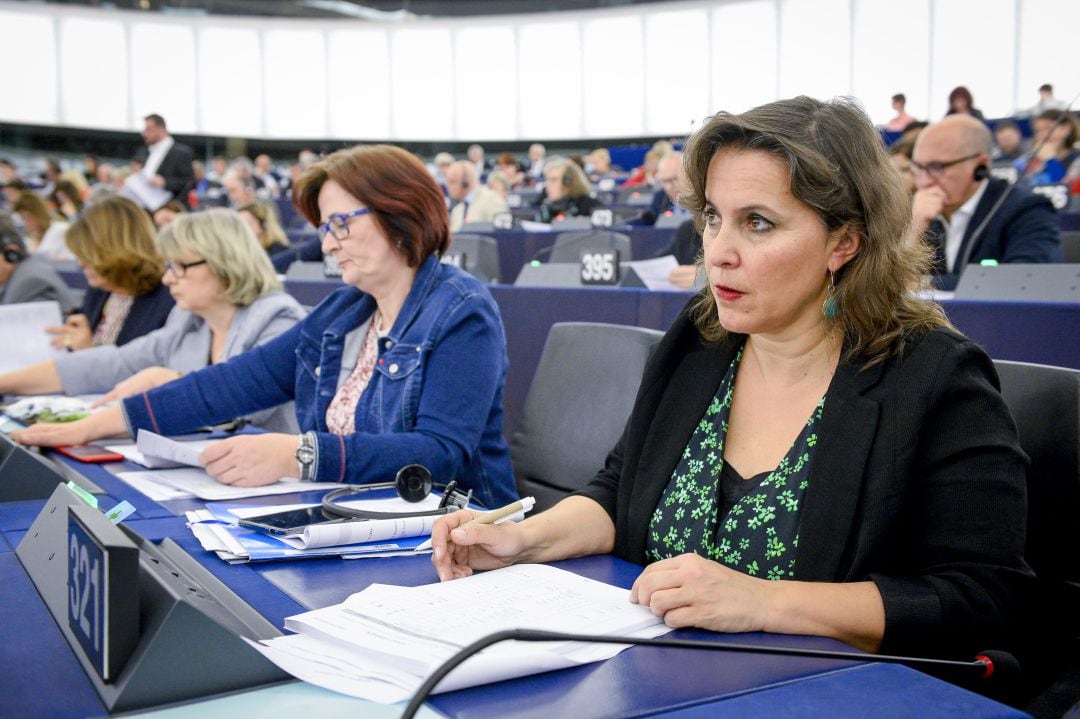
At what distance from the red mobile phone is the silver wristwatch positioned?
0.44 m

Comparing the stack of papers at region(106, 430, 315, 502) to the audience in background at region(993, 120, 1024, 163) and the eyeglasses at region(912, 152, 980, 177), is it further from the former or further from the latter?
the audience in background at region(993, 120, 1024, 163)

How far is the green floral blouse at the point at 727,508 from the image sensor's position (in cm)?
123

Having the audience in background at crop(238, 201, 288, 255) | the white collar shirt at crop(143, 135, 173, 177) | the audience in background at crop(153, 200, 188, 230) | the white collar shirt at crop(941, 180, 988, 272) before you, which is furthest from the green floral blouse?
the white collar shirt at crop(143, 135, 173, 177)

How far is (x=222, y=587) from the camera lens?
1077mm

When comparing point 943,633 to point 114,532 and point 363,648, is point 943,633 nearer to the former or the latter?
point 363,648

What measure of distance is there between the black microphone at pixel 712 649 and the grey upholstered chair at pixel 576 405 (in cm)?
88

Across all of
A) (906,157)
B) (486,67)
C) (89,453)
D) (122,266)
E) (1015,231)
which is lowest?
(89,453)

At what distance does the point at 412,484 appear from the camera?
4.68 ft

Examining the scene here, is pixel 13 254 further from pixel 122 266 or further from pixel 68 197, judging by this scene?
pixel 68 197

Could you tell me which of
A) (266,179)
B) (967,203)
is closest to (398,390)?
(967,203)

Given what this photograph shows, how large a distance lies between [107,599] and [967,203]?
147 inches

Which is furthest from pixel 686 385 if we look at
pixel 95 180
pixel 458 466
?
pixel 95 180

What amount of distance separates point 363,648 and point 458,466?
99 centimetres

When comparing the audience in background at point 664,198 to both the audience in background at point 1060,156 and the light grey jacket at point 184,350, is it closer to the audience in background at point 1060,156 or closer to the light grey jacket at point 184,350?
the audience in background at point 1060,156
